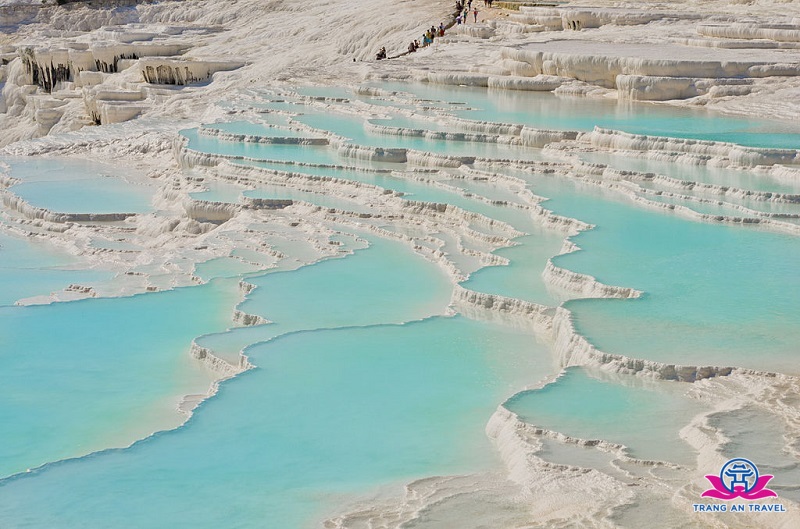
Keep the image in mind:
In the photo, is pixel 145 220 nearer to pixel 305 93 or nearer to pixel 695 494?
pixel 305 93

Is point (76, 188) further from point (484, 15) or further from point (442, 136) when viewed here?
point (484, 15)

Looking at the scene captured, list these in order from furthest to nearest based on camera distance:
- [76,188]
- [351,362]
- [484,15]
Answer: [484,15], [76,188], [351,362]

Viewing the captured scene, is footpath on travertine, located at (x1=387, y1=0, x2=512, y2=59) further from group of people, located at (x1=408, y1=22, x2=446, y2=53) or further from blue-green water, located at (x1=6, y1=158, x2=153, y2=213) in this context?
blue-green water, located at (x1=6, y1=158, x2=153, y2=213)

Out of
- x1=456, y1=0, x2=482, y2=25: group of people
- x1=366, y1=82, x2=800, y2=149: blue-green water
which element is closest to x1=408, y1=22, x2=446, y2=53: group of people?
x1=456, y1=0, x2=482, y2=25: group of people

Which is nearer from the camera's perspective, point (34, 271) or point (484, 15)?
point (34, 271)

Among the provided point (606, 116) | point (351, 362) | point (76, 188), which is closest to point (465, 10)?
point (606, 116)

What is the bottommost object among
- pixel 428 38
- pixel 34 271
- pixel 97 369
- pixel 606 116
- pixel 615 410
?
pixel 34 271

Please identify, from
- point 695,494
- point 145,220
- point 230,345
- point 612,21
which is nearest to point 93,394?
point 230,345

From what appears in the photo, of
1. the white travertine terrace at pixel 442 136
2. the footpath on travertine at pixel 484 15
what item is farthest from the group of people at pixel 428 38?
the footpath on travertine at pixel 484 15
